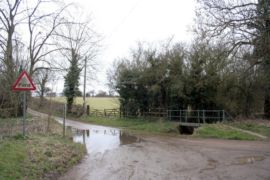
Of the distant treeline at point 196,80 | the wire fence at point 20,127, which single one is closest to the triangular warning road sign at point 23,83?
the wire fence at point 20,127

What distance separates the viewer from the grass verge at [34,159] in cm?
800

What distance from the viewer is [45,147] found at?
447 inches

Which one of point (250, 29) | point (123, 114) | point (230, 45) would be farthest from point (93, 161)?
point (123, 114)

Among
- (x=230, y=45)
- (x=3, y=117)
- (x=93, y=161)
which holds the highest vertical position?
(x=230, y=45)

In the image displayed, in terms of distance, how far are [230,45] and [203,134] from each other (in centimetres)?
681

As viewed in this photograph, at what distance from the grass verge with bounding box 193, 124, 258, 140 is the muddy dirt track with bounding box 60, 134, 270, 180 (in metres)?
4.42

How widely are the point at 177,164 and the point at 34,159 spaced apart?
435 cm

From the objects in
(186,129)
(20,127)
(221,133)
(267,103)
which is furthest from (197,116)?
(20,127)

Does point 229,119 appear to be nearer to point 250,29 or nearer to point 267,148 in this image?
point 250,29

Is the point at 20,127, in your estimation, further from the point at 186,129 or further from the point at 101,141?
the point at 186,129

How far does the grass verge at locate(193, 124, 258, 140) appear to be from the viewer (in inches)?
750

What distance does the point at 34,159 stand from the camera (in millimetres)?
9391

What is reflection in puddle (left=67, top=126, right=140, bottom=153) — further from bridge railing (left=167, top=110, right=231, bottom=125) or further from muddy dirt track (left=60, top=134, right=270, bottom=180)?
bridge railing (left=167, top=110, right=231, bottom=125)

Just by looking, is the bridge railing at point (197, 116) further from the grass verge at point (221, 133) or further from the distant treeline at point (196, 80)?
the grass verge at point (221, 133)
